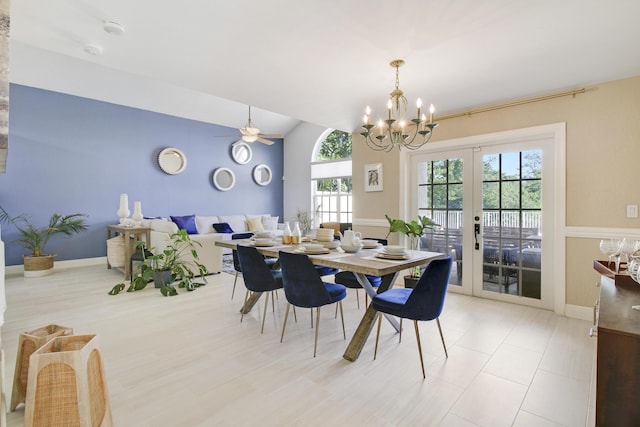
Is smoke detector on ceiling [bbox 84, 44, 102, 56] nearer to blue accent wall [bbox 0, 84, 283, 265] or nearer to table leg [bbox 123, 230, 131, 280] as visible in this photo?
table leg [bbox 123, 230, 131, 280]

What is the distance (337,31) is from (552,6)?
1.31 meters

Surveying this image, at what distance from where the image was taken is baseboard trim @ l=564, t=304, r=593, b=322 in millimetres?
3164

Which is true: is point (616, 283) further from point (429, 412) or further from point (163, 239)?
point (163, 239)

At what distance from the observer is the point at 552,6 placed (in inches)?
76.6

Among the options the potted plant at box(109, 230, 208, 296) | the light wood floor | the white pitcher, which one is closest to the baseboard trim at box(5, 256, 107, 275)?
the potted plant at box(109, 230, 208, 296)

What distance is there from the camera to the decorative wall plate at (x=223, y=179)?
7839 mm

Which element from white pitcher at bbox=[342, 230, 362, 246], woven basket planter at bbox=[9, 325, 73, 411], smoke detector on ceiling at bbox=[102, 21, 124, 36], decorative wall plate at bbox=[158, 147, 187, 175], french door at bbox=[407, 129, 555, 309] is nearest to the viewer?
woven basket planter at bbox=[9, 325, 73, 411]

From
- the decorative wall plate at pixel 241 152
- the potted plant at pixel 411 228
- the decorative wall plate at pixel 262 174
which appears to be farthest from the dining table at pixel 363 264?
the decorative wall plate at pixel 262 174

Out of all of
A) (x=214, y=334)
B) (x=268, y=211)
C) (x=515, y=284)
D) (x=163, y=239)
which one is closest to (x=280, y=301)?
(x=214, y=334)

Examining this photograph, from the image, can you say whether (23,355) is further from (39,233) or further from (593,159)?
(39,233)

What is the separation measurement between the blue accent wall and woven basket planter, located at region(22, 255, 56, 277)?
23.6 inches

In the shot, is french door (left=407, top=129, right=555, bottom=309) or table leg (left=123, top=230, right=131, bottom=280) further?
table leg (left=123, top=230, right=131, bottom=280)

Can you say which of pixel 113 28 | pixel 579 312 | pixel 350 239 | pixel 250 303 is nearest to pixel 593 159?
pixel 579 312

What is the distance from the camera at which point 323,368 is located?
7.28ft
